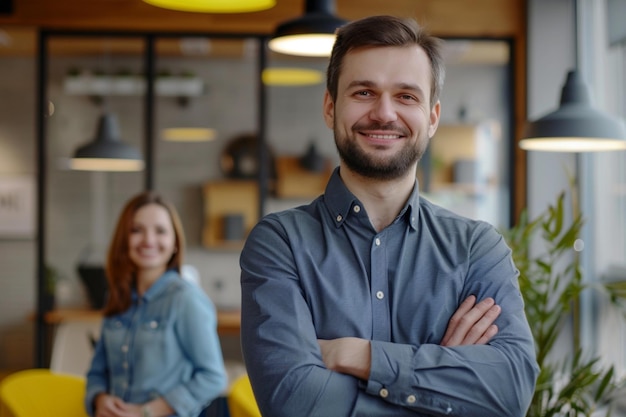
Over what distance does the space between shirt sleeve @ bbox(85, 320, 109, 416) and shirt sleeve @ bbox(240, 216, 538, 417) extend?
152cm

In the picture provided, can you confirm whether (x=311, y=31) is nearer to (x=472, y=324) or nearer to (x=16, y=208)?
(x=472, y=324)

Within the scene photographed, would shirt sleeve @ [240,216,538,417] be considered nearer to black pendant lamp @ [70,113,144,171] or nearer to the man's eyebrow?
the man's eyebrow

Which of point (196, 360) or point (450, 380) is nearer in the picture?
point (450, 380)

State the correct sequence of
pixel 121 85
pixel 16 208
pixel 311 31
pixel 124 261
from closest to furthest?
1. pixel 311 31
2. pixel 124 261
3. pixel 121 85
4. pixel 16 208

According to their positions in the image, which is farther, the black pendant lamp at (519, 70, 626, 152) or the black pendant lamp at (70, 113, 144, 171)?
the black pendant lamp at (70, 113, 144, 171)

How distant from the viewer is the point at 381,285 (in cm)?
175

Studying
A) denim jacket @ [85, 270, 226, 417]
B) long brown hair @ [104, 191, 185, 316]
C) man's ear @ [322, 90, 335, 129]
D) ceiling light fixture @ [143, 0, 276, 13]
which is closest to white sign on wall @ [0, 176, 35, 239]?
long brown hair @ [104, 191, 185, 316]

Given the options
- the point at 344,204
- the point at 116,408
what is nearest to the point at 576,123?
the point at 344,204

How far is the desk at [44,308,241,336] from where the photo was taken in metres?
5.81

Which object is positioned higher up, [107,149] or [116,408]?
[107,149]

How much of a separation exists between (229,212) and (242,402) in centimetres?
308

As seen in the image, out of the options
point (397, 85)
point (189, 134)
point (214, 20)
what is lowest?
point (397, 85)

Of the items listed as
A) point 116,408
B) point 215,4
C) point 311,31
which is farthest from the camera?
point 311,31

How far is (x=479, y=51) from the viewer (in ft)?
19.7
